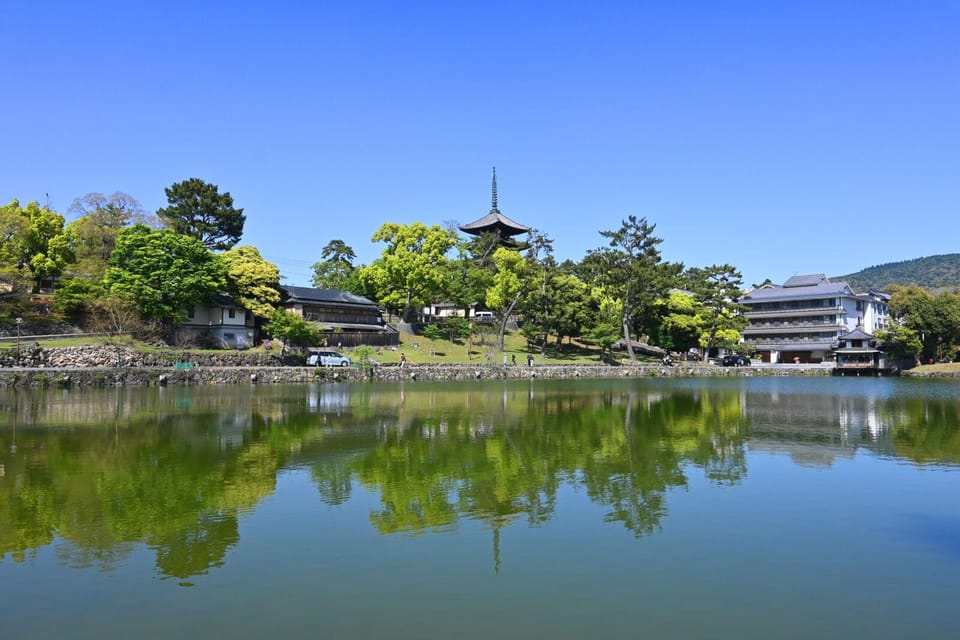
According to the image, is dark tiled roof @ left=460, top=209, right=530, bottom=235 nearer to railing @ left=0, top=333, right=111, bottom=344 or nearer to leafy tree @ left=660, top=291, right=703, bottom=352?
leafy tree @ left=660, top=291, right=703, bottom=352

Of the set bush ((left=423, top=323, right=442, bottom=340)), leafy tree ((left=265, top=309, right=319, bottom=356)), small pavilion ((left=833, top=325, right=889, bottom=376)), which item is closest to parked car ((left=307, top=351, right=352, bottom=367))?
leafy tree ((left=265, top=309, right=319, bottom=356))

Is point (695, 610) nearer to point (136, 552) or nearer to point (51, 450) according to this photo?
point (136, 552)

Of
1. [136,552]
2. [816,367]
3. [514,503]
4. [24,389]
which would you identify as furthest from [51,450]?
[816,367]

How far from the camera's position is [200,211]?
6281cm

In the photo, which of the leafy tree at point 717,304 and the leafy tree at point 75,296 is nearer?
the leafy tree at point 75,296

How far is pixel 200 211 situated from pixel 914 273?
6678 inches

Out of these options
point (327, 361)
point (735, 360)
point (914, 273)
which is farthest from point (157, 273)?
point (914, 273)

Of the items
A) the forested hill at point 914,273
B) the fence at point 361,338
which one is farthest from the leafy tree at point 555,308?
the forested hill at point 914,273

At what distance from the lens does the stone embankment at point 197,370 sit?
120 feet

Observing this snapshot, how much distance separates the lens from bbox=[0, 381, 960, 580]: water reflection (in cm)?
906

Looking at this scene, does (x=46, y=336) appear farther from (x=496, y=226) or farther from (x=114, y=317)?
(x=496, y=226)

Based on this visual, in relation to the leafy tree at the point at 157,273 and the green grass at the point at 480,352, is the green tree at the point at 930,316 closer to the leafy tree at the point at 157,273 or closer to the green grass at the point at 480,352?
the green grass at the point at 480,352

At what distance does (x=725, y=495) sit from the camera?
10688 mm

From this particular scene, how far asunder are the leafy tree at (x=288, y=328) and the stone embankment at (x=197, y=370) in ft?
6.39
